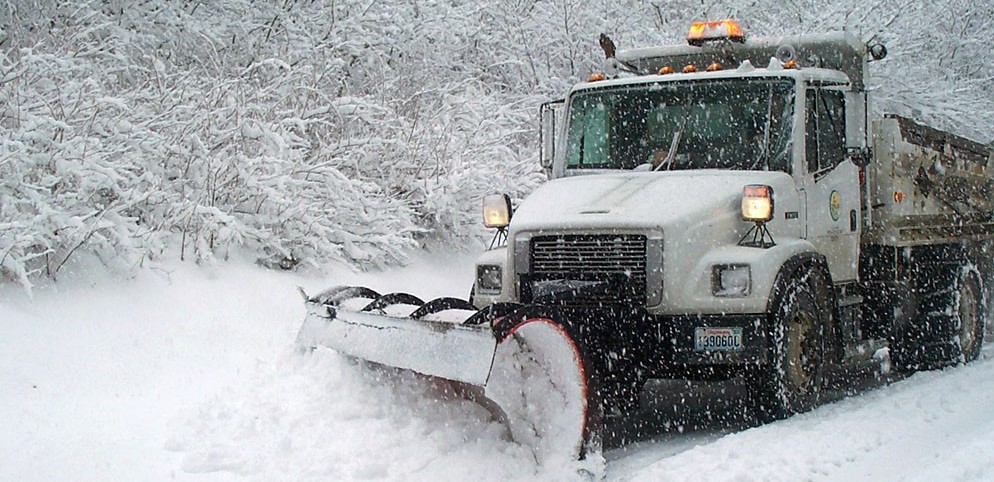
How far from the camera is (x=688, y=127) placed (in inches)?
279

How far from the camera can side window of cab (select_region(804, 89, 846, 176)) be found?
700 centimetres

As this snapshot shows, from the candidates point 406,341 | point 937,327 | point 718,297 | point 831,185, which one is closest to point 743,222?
point 718,297

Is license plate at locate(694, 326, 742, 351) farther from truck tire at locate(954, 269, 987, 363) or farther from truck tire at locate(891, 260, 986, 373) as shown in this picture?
truck tire at locate(954, 269, 987, 363)

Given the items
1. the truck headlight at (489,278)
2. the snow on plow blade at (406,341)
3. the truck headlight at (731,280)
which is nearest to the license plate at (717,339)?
the truck headlight at (731,280)

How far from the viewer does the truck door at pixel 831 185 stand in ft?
23.0

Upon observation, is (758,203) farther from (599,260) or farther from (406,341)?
(406,341)

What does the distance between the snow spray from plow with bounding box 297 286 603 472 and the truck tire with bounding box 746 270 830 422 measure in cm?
144

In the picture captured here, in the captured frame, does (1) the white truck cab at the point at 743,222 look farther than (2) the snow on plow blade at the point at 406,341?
Yes

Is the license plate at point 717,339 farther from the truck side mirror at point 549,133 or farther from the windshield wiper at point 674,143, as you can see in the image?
the truck side mirror at point 549,133

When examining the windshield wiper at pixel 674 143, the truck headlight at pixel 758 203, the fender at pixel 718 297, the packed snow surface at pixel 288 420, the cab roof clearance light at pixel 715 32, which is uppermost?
the cab roof clearance light at pixel 715 32

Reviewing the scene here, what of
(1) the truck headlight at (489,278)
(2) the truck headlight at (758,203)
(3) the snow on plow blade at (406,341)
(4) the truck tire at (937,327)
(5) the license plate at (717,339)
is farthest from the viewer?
(4) the truck tire at (937,327)

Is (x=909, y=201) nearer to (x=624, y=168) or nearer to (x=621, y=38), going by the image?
(x=624, y=168)

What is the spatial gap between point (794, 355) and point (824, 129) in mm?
1710

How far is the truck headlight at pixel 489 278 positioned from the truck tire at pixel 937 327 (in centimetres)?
378
